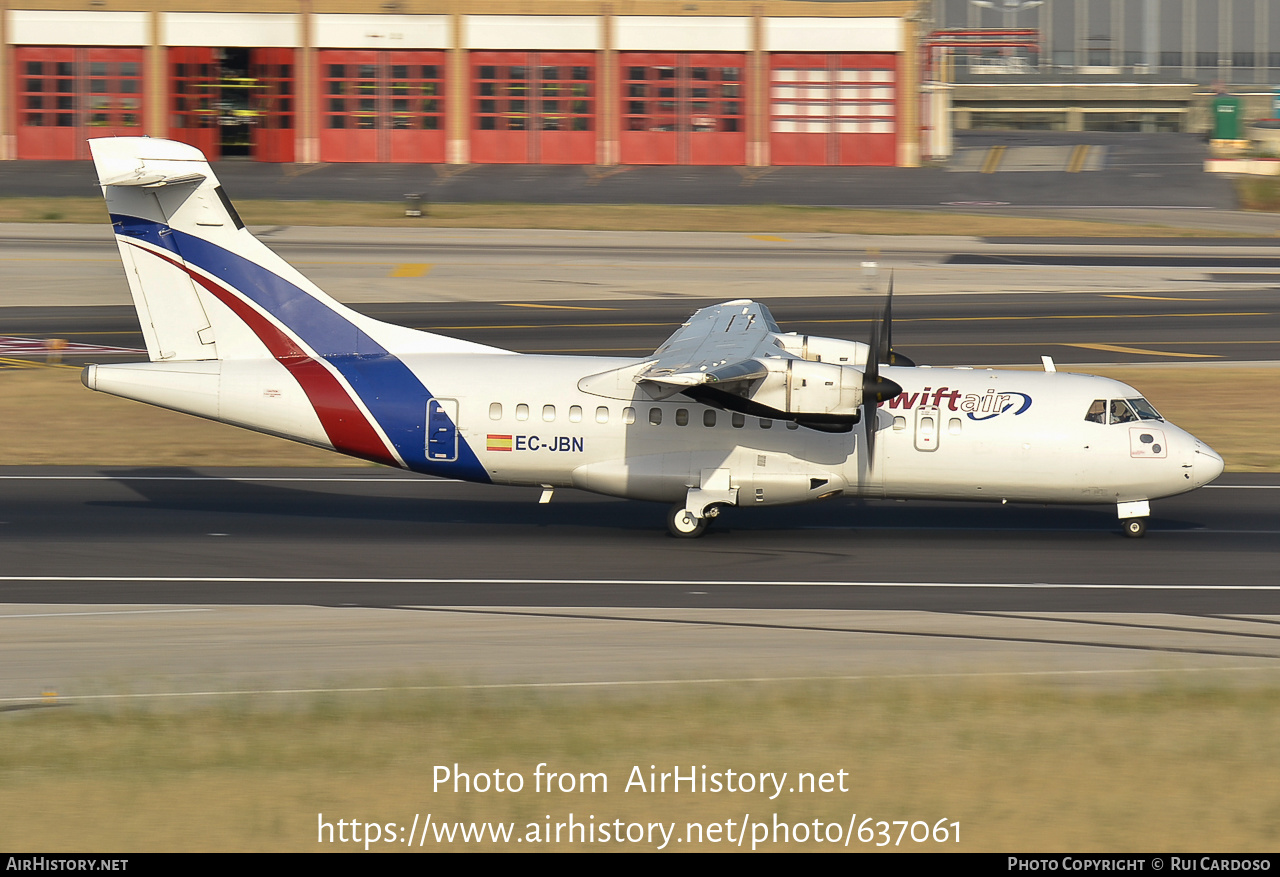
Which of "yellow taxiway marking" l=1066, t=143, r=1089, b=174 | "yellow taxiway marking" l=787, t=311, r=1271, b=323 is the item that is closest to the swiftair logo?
"yellow taxiway marking" l=787, t=311, r=1271, b=323

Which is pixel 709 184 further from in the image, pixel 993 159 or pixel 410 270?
pixel 410 270

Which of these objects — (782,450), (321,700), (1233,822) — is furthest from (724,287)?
(1233,822)

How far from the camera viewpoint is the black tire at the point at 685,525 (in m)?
22.0

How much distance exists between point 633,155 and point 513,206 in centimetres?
1286

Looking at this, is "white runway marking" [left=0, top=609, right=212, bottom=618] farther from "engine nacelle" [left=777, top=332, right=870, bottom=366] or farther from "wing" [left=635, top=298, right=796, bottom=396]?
"engine nacelle" [left=777, top=332, right=870, bottom=366]

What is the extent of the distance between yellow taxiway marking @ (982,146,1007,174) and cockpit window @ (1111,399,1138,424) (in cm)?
5344

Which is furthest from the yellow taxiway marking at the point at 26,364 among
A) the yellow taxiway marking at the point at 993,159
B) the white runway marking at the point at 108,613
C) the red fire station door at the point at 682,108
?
the yellow taxiway marking at the point at 993,159

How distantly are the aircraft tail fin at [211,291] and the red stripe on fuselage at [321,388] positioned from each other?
22 millimetres

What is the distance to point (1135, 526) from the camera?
73.4 feet

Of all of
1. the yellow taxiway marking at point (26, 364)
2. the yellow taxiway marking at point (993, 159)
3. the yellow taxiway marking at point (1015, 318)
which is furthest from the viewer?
the yellow taxiway marking at point (993, 159)

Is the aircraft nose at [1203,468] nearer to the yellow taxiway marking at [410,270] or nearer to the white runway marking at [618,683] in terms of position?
the white runway marking at [618,683]

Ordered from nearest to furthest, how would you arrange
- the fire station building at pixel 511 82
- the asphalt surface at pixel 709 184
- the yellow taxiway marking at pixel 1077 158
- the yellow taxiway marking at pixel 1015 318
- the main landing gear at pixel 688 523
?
the main landing gear at pixel 688 523
the yellow taxiway marking at pixel 1015 318
the asphalt surface at pixel 709 184
the fire station building at pixel 511 82
the yellow taxiway marking at pixel 1077 158

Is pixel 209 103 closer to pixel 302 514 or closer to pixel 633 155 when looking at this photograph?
pixel 633 155

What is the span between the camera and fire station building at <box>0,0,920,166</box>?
236 feet
